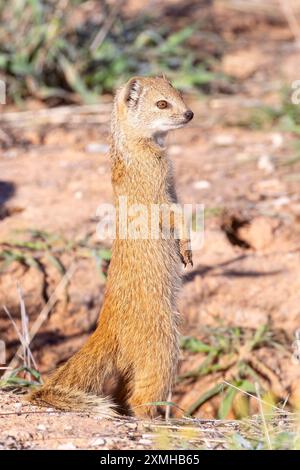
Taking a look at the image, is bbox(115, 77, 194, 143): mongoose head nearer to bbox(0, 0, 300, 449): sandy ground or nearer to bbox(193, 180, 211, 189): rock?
bbox(0, 0, 300, 449): sandy ground

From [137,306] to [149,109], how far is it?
2.83 ft

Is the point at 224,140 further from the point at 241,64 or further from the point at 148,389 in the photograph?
the point at 148,389

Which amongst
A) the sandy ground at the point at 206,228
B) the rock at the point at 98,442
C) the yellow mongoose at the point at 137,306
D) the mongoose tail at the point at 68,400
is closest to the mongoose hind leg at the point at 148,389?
the yellow mongoose at the point at 137,306

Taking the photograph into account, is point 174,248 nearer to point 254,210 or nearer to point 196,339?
point 196,339

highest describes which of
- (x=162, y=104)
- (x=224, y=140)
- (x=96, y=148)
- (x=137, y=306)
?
(x=224, y=140)

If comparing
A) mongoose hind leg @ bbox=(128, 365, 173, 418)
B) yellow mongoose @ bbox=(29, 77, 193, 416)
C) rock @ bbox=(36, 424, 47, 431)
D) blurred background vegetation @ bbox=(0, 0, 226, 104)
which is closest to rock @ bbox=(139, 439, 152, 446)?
rock @ bbox=(36, 424, 47, 431)

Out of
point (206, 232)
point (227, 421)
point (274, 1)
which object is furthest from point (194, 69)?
point (227, 421)

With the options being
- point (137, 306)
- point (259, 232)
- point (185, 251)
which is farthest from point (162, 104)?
point (259, 232)

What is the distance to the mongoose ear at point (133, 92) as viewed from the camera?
3846 millimetres

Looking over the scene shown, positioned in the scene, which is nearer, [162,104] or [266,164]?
[162,104]

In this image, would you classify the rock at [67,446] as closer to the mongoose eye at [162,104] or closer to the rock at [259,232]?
the mongoose eye at [162,104]

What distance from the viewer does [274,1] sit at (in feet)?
29.0

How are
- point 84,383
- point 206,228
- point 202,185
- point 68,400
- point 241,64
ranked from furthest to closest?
point 241,64 < point 202,185 < point 206,228 < point 84,383 < point 68,400

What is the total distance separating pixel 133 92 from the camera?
12.8ft
